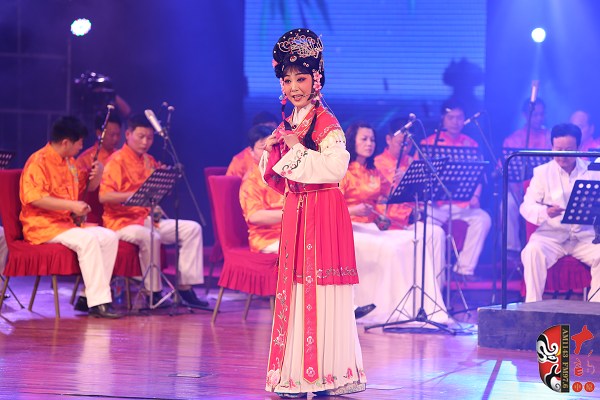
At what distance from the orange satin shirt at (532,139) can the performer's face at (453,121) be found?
0.44 meters

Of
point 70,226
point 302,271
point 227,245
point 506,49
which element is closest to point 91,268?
point 70,226

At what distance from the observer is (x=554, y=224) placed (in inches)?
287

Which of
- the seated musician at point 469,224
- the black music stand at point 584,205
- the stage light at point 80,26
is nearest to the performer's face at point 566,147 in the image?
the black music stand at point 584,205

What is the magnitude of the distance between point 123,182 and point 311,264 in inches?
136

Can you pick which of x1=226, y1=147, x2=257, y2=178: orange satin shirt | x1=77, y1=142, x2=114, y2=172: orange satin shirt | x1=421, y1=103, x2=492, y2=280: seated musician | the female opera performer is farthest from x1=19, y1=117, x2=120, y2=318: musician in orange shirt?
the female opera performer

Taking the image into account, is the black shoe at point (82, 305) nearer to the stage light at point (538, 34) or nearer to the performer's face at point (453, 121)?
the performer's face at point (453, 121)

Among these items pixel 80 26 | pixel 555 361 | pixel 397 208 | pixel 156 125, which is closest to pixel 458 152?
pixel 397 208

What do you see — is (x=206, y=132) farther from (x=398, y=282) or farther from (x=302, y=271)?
(x=302, y=271)

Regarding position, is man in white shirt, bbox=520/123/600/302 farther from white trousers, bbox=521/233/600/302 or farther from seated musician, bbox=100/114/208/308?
seated musician, bbox=100/114/208/308

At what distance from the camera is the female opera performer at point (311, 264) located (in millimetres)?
4664

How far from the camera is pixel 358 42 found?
10047 millimetres

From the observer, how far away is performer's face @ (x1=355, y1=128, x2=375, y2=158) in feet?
24.5

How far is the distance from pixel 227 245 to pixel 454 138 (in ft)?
9.87

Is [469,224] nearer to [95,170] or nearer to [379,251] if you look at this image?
[379,251]
